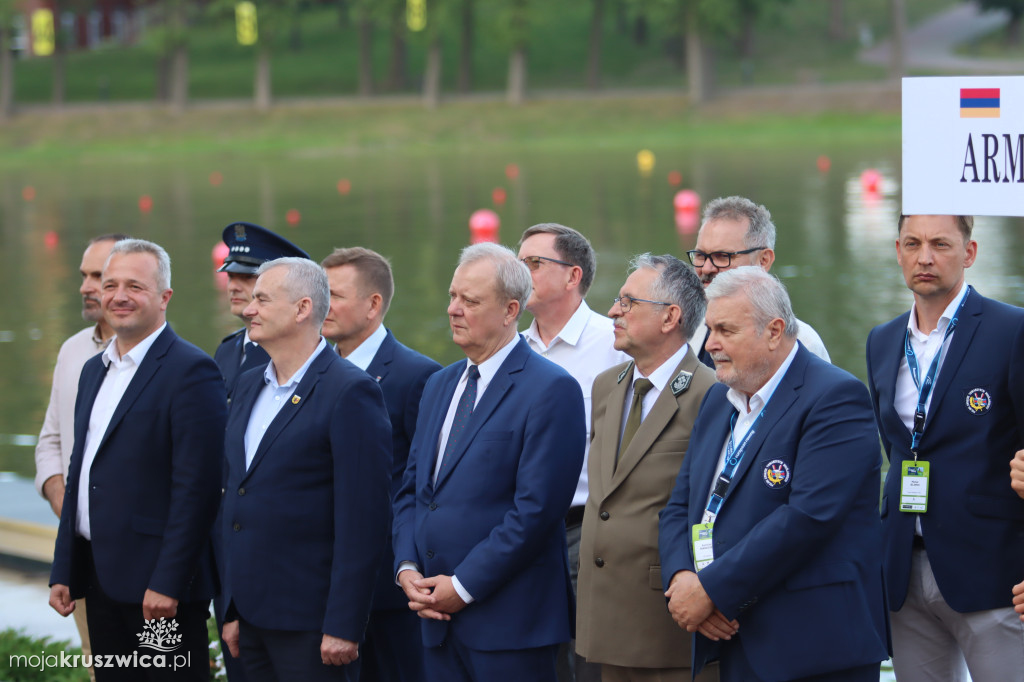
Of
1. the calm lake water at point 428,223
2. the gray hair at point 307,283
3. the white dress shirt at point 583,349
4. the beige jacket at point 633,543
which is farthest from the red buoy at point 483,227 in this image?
the beige jacket at point 633,543

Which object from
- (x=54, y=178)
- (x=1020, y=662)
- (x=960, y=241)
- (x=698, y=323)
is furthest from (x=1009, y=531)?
(x=54, y=178)

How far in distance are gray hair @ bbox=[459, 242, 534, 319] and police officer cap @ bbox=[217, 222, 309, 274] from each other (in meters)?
1.57

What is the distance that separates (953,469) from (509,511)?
150 cm

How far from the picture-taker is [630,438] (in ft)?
14.5

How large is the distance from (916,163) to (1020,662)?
170 cm

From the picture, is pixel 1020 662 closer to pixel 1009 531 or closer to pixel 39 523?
pixel 1009 531

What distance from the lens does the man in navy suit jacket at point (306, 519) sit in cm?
438

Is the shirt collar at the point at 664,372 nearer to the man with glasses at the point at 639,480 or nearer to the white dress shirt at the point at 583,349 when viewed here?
the man with glasses at the point at 639,480

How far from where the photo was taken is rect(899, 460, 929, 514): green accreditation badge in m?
4.20

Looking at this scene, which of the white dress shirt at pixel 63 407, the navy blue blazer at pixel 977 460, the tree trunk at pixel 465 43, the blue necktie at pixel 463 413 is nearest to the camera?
the navy blue blazer at pixel 977 460

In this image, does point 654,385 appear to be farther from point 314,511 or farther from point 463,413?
point 314,511

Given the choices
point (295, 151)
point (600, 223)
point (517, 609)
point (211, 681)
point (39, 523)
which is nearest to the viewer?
point (517, 609)

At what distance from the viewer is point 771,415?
3.92m

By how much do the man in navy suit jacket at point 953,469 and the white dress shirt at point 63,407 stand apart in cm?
362
